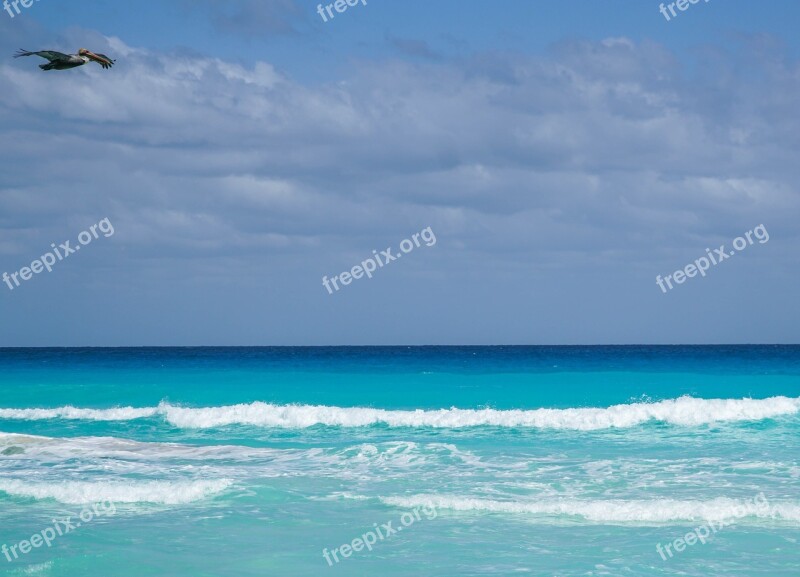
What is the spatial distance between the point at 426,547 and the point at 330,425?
14.1m

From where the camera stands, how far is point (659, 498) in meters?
12.8

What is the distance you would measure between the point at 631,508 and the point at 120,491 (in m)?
8.13

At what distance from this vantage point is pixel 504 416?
936 inches

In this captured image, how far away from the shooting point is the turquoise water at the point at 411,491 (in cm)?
996

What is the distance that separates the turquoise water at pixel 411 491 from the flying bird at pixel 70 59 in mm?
5725

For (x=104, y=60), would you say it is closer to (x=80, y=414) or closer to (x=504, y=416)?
(x=504, y=416)

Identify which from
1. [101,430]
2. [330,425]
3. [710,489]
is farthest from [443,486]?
[101,430]

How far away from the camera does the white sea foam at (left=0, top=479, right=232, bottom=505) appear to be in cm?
1314

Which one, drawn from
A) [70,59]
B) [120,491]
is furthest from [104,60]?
[120,491]

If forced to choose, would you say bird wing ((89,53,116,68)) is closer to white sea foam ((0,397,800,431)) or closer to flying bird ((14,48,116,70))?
flying bird ((14,48,116,70))

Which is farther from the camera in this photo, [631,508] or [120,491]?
[120,491]

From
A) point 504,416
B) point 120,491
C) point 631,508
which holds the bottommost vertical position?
point 631,508

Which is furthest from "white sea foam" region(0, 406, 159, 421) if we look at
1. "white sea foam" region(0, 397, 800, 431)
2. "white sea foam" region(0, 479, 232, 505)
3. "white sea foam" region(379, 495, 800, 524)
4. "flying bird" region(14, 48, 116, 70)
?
"flying bird" region(14, 48, 116, 70)

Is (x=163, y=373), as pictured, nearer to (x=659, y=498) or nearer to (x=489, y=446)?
(x=489, y=446)
